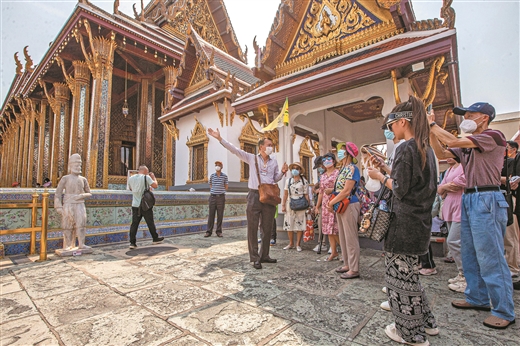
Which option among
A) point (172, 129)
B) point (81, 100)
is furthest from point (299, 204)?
point (81, 100)

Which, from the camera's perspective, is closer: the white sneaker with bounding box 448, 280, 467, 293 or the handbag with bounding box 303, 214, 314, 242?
the white sneaker with bounding box 448, 280, 467, 293

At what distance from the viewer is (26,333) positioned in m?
1.96

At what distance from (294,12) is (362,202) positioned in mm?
4709

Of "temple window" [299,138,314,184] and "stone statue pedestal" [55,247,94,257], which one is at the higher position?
"temple window" [299,138,314,184]

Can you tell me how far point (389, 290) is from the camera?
1.89m

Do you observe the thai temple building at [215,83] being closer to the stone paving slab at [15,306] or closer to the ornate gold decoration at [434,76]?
the ornate gold decoration at [434,76]

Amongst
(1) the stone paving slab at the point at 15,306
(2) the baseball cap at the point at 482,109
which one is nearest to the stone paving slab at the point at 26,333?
(1) the stone paving slab at the point at 15,306

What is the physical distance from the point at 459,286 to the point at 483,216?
1.11 m

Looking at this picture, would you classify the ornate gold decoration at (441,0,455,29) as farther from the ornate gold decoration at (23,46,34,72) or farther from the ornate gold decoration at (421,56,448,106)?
the ornate gold decoration at (23,46,34,72)

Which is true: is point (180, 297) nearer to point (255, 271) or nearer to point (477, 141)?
point (255, 271)

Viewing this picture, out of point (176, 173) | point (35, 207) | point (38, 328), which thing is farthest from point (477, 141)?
point (176, 173)

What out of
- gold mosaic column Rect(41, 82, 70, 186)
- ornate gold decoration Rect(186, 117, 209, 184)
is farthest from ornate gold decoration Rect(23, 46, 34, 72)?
ornate gold decoration Rect(186, 117, 209, 184)

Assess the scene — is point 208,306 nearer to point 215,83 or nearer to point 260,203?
point 260,203

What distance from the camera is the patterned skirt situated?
68.8 inches
